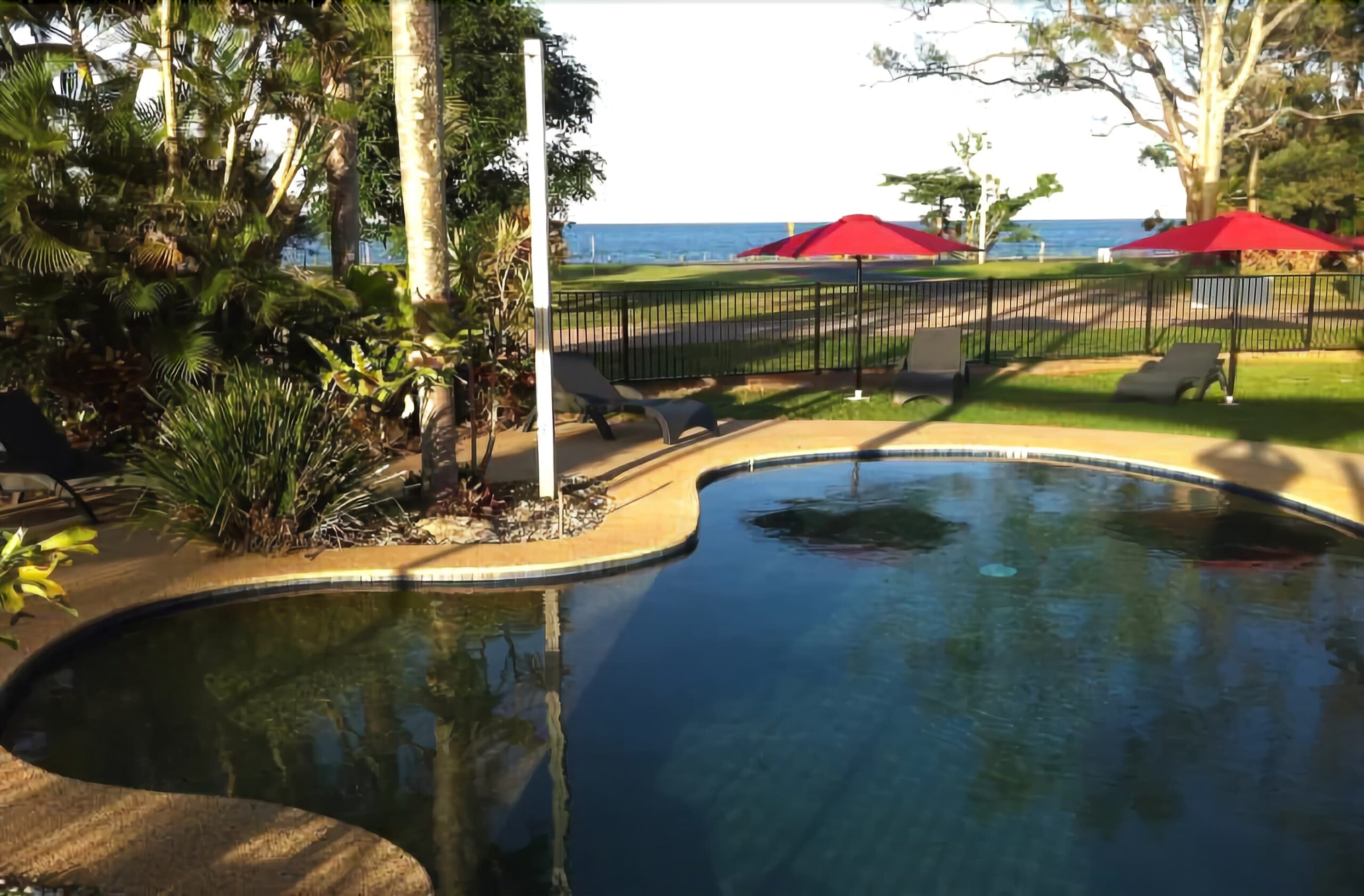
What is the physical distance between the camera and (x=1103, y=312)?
1078 inches

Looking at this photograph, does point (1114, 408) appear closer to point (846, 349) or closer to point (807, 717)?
point (846, 349)

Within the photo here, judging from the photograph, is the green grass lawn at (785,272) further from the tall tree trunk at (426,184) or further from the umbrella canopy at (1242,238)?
the tall tree trunk at (426,184)

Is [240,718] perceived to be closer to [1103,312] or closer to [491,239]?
[491,239]

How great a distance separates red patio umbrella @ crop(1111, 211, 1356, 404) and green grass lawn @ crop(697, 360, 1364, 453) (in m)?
1.00

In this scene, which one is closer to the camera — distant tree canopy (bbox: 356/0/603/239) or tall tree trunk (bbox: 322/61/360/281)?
tall tree trunk (bbox: 322/61/360/281)

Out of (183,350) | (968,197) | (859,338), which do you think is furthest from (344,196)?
(968,197)

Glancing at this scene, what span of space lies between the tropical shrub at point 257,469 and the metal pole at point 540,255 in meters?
1.70

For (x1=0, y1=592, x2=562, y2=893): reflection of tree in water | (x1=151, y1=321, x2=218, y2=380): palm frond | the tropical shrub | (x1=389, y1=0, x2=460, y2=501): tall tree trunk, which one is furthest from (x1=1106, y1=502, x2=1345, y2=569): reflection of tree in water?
(x1=151, y1=321, x2=218, y2=380): palm frond

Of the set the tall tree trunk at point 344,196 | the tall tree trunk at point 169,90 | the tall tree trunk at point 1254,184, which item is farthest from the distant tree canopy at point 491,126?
the tall tree trunk at point 1254,184

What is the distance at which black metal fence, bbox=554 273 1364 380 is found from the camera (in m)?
19.2

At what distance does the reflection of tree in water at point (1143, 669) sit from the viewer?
18.0 feet

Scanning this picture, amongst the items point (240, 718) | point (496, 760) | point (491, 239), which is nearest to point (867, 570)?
point (496, 760)

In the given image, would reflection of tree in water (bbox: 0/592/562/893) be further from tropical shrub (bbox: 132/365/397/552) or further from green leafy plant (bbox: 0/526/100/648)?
green leafy plant (bbox: 0/526/100/648)

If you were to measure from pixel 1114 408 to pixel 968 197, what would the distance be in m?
46.9
